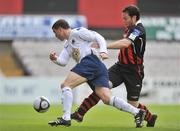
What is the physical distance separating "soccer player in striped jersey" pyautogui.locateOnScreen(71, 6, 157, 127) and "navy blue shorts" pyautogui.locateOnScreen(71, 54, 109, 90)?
1.66 ft

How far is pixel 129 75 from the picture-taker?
12922mm

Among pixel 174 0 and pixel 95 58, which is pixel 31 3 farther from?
pixel 95 58

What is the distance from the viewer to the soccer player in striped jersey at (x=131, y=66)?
12.6 metres

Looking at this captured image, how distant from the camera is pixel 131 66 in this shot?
12.9 metres

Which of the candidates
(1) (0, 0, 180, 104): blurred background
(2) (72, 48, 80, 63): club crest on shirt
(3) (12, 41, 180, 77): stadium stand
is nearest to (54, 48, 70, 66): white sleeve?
(2) (72, 48, 80, 63): club crest on shirt

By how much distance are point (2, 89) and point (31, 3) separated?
13842 mm

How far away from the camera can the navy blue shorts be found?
11.8m

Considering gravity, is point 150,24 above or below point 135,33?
below

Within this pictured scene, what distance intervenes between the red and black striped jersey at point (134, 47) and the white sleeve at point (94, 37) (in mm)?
779

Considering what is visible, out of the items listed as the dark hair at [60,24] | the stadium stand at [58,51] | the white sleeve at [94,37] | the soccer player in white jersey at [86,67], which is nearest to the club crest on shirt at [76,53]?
the soccer player in white jersey at [86,67]

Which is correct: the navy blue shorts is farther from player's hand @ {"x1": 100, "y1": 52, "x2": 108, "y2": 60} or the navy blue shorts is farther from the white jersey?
player's hand @ {"x1": 100, "y1": 52, "x2": 108, "y2": 60}

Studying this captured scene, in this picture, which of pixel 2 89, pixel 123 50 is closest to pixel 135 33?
pixel 123 50

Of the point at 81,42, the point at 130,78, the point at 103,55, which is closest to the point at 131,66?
the point at 130,78

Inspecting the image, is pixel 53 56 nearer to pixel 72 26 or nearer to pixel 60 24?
pixel 60 24
